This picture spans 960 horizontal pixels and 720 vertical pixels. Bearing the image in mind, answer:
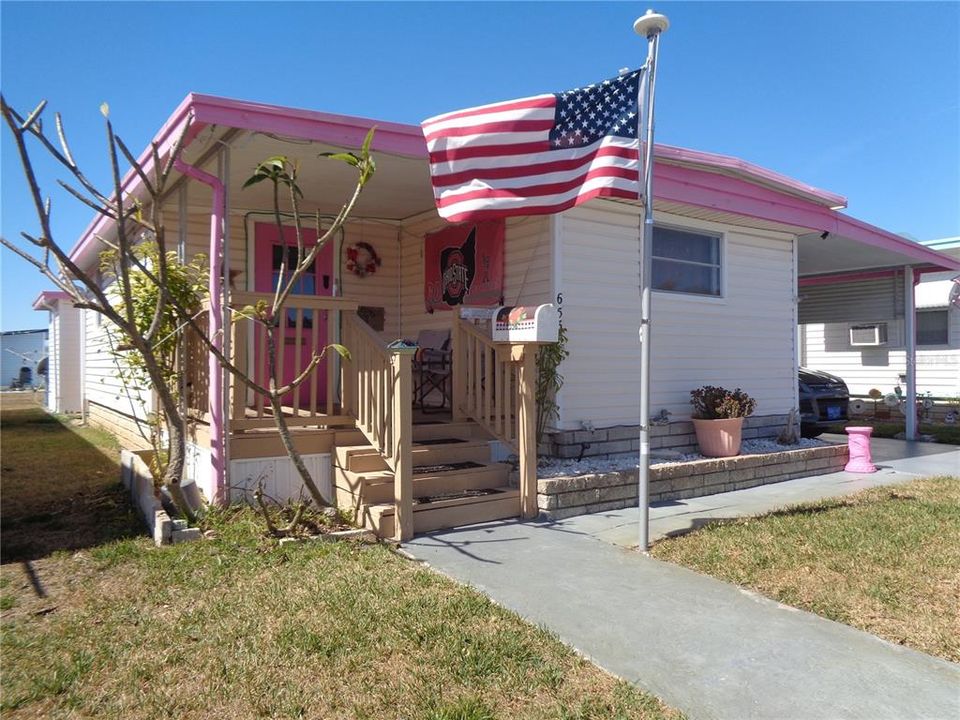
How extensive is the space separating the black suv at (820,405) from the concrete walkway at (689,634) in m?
5.54

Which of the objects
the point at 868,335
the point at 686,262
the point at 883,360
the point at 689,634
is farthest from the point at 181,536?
the point at 883,360

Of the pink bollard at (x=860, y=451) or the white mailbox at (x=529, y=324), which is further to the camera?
the pink bollard at (x=860, y=451)

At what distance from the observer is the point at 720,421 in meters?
6.99

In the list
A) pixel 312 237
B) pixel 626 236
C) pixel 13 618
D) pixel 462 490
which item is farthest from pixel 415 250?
pixel 13 618

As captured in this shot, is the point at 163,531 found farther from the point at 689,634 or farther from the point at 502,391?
the point at 689,634

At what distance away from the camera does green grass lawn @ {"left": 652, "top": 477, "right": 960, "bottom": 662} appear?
11.0ft

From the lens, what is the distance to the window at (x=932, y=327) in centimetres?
1445

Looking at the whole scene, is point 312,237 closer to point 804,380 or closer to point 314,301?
point 314,301

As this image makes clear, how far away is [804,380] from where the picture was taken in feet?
32.8

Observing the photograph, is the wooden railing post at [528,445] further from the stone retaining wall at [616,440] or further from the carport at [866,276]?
the carport at [866,276]

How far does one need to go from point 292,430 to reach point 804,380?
25.5 ft

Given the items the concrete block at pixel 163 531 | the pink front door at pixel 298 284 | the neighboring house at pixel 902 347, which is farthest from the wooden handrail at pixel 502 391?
the neighboring house at pixel 902 347

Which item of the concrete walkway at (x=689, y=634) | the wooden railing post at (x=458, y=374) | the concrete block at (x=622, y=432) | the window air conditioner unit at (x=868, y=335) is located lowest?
the concrete walkway at (x=689, y=634)

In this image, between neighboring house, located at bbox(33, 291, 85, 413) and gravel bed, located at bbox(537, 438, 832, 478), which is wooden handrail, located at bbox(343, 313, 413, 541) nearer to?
gravel bed, located at bbox(537, 438, 832, 478)
